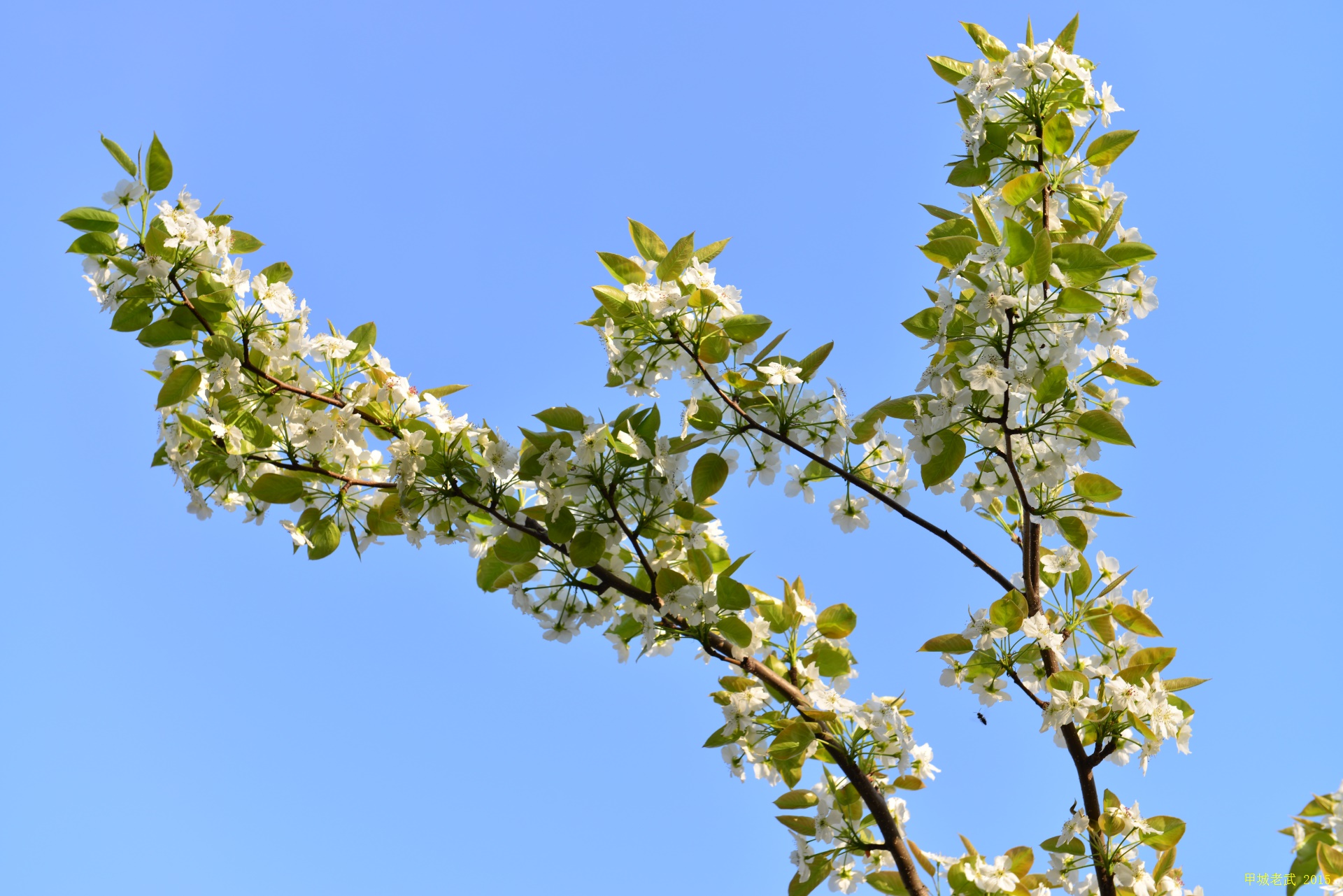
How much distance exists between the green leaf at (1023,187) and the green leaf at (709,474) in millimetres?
1035

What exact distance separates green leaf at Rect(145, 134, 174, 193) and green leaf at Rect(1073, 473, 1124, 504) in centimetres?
263

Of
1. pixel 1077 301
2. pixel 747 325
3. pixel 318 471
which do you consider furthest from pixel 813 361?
pixel 318 471

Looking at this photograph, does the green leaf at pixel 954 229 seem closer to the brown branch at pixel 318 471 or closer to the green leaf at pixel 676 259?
the green leaf at pixel 676 259

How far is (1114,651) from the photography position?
296cm

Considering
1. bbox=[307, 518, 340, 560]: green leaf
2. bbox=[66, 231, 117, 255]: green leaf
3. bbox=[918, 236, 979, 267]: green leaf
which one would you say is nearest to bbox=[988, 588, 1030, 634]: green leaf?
bbox=[918, 236, 979, 267]: green leaf

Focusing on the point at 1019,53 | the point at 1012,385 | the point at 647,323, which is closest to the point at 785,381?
the point at 647,323

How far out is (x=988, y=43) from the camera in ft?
9.32

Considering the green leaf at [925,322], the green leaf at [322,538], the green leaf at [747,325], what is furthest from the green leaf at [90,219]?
the green leaf at [925,322]

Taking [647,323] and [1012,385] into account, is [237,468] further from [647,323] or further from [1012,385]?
[1012,385]

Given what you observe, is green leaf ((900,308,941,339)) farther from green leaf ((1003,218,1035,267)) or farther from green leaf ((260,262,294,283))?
green leaf ((260,262,294,283))

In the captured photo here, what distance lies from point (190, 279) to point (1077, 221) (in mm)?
2479

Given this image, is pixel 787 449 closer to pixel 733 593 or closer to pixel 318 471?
pixel 733 593

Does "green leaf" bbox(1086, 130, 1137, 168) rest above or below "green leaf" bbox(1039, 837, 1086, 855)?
above

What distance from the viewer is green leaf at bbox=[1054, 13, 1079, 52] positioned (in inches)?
109
